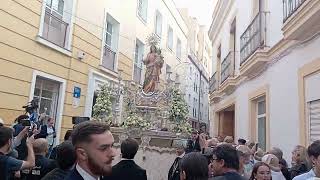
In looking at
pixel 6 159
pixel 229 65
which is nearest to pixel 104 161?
pixel 6 159

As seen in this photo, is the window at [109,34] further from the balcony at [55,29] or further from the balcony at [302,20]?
the balcony at [302,20]

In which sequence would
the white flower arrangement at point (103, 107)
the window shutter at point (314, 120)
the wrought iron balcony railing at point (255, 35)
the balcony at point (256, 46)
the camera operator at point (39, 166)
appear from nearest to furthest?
the camera operator at point (39, 166) < the window shutter at point (314, 120) < the balcony at point (256, 46) < the wrought iron balcony railing at point (255, 35) < the white flower arrangement at point (103, 107)

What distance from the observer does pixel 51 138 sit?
26.3 ft

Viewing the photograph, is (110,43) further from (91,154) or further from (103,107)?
(91,154)

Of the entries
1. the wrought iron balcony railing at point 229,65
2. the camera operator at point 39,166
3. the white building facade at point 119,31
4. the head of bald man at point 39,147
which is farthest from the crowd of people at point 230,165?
the wrought iron balcony railing at point 229,65

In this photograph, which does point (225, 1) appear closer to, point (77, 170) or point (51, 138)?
point (51, 138)

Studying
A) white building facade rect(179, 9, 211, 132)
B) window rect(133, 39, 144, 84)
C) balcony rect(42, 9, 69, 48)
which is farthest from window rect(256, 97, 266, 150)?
white building facade rect(179, 9, 211, 132)

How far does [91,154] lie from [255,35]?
718 cm

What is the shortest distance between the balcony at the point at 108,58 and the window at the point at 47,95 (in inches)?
111

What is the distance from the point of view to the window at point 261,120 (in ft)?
29.5

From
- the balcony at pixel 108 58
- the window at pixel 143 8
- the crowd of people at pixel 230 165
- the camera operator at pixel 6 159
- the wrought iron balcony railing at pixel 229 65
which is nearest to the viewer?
the crowd of people at pixel 230 165

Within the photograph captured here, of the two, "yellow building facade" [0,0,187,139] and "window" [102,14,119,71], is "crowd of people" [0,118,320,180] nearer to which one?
"yellow building facade" [0,0,187,139]

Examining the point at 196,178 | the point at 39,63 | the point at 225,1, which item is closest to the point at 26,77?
the point at 39,63

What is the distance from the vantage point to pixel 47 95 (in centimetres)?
937
